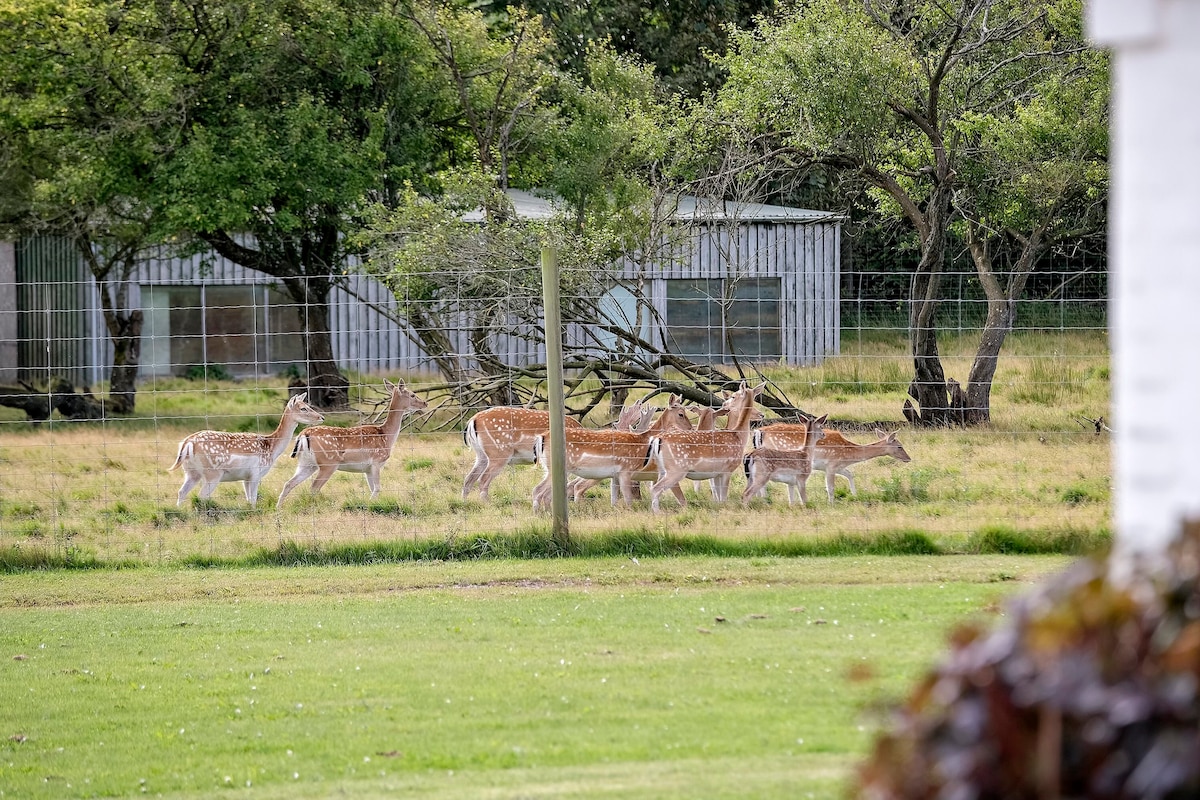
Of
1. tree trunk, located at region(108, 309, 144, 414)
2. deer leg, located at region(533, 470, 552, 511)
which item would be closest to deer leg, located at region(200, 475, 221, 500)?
deer leg, located at region(533, 470, 552, 511)

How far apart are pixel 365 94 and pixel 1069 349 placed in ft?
43.1

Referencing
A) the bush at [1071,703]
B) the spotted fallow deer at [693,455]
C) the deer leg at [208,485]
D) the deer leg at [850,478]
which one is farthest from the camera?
the deer leg at [208,485]

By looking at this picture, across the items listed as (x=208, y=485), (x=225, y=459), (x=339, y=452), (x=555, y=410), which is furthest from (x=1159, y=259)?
(x=208, y=485)

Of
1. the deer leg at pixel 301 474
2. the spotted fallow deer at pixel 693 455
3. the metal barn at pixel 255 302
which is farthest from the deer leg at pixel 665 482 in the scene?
the metal barn at pixel 255 302

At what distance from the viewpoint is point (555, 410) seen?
39.1 ft

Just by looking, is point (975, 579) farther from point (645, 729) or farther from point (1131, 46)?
point (1131, 46)

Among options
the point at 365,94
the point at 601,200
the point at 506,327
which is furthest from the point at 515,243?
the point at 365,94

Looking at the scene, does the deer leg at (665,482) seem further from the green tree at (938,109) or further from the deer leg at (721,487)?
the green tree at (938,109)

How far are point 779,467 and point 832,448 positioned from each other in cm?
67

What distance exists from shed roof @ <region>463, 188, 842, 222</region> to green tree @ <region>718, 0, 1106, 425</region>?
4.31ft

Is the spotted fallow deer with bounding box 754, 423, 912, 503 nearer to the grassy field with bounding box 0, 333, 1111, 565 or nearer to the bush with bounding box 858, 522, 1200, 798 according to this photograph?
the grassy field with bounding box 0, 333, 1111, 565

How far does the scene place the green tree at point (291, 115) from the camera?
24156 mm

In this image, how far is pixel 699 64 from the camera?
4409cm

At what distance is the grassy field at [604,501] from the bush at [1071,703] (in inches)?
363
